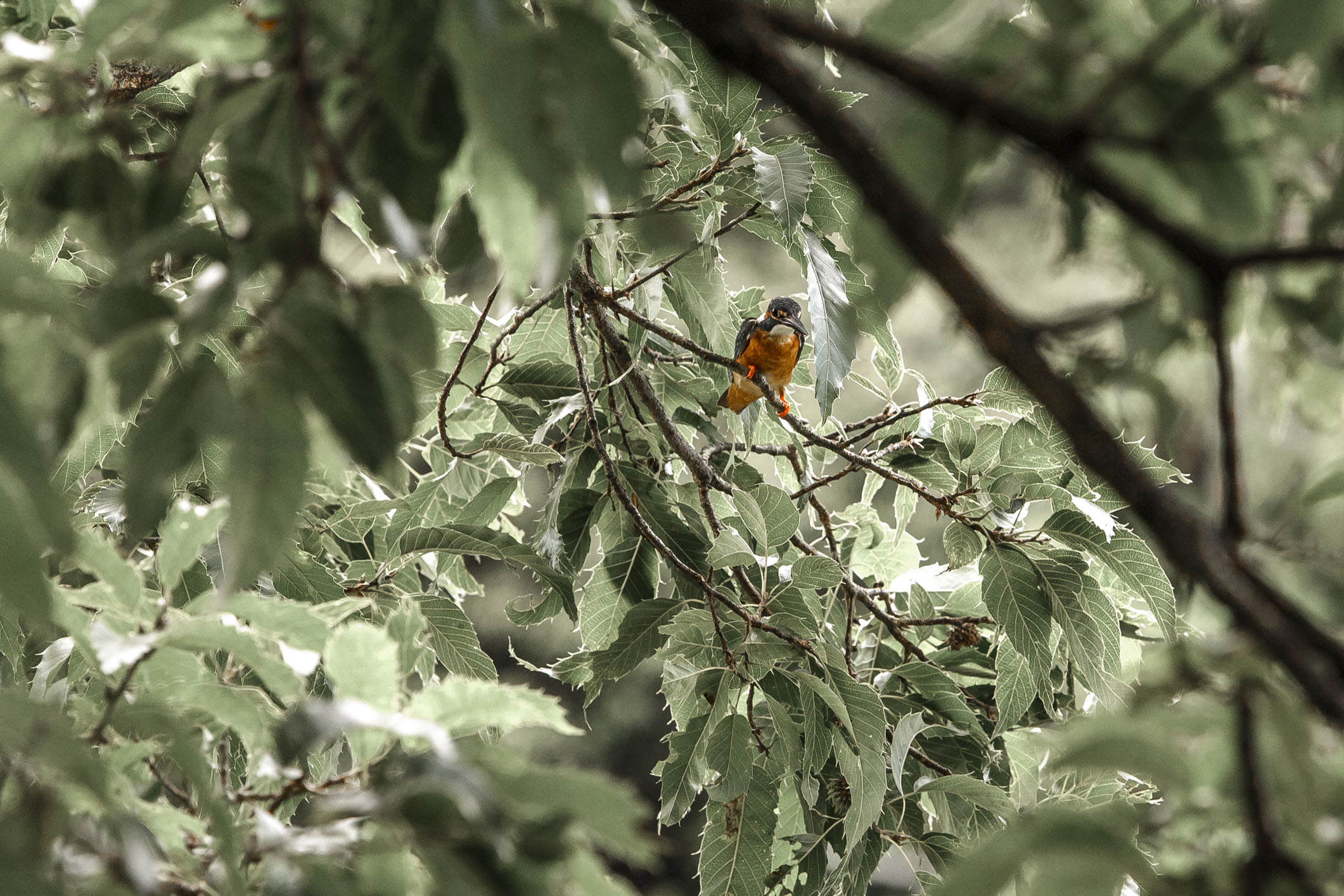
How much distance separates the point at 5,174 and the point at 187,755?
1.44 feet

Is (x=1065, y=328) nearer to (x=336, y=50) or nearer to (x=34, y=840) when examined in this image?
(x=336, y=50)

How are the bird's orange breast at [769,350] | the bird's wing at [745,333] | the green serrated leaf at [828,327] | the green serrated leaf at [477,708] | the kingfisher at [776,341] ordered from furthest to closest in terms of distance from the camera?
the bird's orange breast at [769,350], the kingfisher at [776,341], the bird's wing at [745,333], the green serrated leaf at [828,327], the green serrated leaf at [477,708]

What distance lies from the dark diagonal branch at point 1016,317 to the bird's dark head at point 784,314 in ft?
7.75

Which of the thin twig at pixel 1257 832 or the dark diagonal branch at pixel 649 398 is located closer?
the thin twig at pixel 1257 832

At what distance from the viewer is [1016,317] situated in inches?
20.7

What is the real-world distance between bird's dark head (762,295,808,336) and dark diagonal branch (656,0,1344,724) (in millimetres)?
2363

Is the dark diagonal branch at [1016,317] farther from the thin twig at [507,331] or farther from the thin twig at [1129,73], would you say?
the thin twig at [507,331]

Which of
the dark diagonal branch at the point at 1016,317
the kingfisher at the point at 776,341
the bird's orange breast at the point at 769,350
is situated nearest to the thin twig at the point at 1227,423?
the dark diagonal branch at the point at 1016,317

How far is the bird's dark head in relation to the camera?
3.03 meters

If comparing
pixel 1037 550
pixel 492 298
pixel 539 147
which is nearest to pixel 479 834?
pixel 539 147

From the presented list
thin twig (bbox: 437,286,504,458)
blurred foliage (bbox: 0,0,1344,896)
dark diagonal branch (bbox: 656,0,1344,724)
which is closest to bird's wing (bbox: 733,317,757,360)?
thin twig (bbox: 437,286,504,458)

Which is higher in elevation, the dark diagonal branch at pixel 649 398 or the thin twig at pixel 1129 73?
the dark diagonal branch at pixel 649 398

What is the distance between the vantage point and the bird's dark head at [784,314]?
303 centimetres

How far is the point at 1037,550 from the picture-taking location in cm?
149
